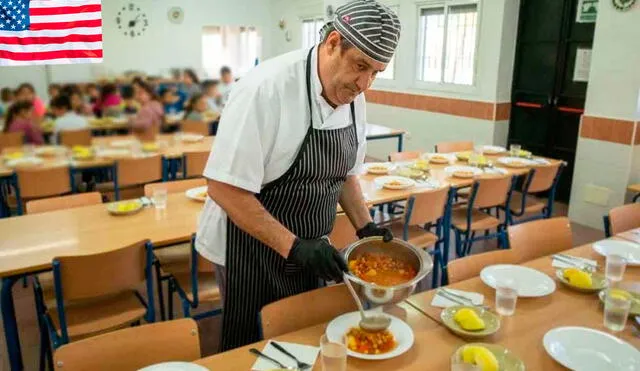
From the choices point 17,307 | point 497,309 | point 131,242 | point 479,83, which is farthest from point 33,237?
point 479,83

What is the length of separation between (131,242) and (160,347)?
38.9 inches

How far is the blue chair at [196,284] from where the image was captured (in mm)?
2385

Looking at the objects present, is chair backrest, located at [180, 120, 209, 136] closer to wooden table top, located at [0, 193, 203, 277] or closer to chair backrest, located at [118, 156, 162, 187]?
wooden table top, located at [0, 193, 203, 277]

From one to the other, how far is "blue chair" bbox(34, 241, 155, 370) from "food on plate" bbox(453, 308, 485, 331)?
1.34m

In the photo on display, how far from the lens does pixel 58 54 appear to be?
119cm

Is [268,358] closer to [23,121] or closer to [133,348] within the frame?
[133,348]

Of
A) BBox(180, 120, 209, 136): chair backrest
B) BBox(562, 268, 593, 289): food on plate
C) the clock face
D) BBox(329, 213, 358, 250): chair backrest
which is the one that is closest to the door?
BBox(329, 213, 358, 250): chair backrest

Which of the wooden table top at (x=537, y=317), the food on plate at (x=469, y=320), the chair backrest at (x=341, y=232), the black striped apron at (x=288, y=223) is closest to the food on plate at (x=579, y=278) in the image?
the wooden table top at (x=537, y=317)

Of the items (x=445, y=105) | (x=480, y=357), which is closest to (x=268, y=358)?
(x=480, y=357)

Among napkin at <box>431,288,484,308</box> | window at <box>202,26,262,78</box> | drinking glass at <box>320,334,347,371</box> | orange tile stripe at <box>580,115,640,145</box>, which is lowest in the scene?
napkin at <box>431,288,484,308</box>

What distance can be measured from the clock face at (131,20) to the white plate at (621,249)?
82.0 inches

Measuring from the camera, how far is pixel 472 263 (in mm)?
2010

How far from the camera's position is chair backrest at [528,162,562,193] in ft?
12.6

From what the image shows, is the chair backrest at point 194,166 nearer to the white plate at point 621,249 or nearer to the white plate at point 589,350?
the white plate at point 621,249
